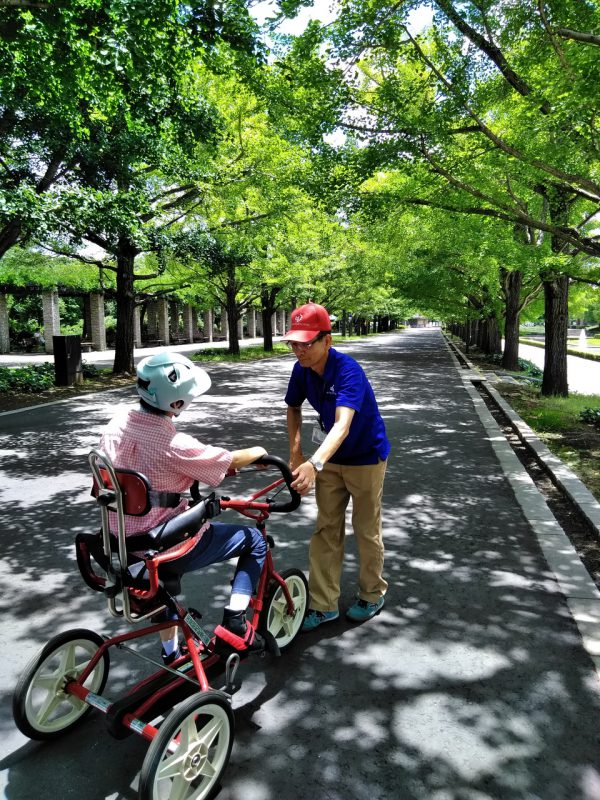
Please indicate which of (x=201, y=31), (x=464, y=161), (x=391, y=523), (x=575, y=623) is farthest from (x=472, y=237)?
(x=575, y=623)

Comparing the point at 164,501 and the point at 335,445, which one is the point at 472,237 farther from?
the point at 164,501

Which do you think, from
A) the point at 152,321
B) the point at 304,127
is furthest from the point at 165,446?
the point at 152,321

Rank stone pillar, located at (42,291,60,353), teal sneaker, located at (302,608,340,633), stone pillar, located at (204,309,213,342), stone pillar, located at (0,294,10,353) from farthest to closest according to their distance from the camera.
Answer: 1. stone pillar, located at (204,309,213,342)
2. stone pillar, located at (42,291,60,353)
3. stone pillar, located at (0,294,10,353)
4. teal sneaker, located at (302,608,340,633)

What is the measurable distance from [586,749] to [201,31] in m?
8.77

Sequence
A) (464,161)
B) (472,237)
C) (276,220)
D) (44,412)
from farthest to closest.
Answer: (276,220)
(472,237)
(44,412)
(464,161)

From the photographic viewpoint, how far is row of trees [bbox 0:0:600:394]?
7.23m

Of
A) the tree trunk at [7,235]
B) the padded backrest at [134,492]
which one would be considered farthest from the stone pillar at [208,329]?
the padded backrest at [134,492]

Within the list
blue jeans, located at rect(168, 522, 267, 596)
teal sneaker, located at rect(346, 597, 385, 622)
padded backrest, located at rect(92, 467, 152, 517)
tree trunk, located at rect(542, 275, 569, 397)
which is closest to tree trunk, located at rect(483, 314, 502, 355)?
tree trunk, located at rect(542, 275, 569, 397)

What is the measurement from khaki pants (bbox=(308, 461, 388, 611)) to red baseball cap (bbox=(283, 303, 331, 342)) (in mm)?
840

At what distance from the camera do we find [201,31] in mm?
7836

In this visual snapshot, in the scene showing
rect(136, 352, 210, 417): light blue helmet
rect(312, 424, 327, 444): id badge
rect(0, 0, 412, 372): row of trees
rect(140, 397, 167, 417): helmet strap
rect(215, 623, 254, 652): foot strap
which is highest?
rect(0, 0, 412, 372): row of trees

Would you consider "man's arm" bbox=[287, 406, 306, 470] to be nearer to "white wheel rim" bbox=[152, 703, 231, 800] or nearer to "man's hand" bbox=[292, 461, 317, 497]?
"man's hand" bbox=[292, 461, 317, 497]

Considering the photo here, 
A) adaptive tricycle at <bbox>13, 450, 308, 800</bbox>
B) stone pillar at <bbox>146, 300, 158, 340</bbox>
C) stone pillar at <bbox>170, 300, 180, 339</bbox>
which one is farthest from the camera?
stone pillar at <bbox>170, 300, 180, 339</bbox>

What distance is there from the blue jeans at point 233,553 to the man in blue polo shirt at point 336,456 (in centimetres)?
56
